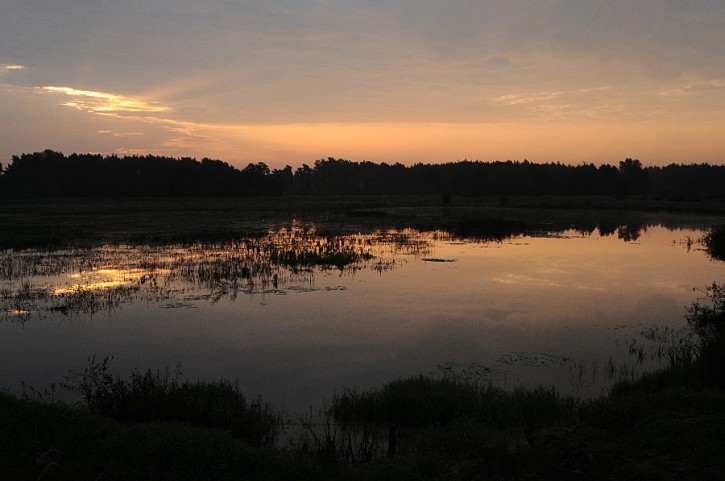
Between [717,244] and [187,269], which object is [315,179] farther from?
[187,269]

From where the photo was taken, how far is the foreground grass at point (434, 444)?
6781mm

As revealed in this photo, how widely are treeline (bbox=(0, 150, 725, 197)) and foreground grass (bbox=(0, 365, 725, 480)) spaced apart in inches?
3905

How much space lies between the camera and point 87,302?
1745 cm

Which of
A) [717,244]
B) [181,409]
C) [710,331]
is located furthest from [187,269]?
[717,244]

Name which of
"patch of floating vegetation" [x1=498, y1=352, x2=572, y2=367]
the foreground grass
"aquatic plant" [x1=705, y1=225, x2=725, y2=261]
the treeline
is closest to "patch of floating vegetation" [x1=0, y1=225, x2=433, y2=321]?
"patch of floating vegetation" [x1=498, y1=352, x2=572, y2=367]

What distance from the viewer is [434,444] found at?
26.4 ft

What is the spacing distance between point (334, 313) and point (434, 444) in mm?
9289

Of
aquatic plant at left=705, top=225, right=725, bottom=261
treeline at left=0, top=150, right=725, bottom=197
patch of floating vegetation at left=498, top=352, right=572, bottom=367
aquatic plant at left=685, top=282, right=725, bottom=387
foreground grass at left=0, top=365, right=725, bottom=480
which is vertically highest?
treeline at left=0, top=150, right=725, bottom=197

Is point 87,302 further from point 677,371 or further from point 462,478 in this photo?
point 677,371

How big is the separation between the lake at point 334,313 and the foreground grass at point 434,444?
72.7 inches

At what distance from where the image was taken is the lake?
11898 mm

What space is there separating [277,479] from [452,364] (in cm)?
640

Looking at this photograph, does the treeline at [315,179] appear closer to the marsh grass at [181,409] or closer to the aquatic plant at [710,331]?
the aquatic plant at [710,331]

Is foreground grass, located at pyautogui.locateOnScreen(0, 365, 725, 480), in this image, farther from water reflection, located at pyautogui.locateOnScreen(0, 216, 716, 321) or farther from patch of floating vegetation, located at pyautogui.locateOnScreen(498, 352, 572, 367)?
water reflection, located at pyautogui.locateOnScreen(0, 216, 716, 321)
